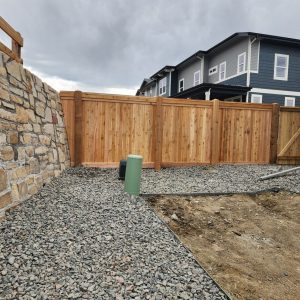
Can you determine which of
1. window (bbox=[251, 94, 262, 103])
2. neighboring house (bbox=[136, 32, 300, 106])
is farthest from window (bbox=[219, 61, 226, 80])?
window (bbox=[251, 94, 262, 103])

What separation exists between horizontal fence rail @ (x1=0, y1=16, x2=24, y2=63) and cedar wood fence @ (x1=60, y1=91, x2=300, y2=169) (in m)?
2.38

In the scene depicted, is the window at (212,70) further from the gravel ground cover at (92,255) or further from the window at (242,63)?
the gravel ground cover at (92,255)

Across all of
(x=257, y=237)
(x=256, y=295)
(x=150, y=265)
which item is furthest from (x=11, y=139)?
(x=257, y=237)

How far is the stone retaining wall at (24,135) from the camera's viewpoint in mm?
3390

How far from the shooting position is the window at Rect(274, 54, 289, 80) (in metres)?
15.7

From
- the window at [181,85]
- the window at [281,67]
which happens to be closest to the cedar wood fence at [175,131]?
the window at [281,67]

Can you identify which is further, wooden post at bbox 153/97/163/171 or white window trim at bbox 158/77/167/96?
white window trim at bbox 158/77/167/96

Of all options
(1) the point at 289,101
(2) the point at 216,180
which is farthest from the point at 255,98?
(2) the point at 216,180

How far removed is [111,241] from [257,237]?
216cm

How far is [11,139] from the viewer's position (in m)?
3.54

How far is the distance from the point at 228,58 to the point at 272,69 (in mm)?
2765

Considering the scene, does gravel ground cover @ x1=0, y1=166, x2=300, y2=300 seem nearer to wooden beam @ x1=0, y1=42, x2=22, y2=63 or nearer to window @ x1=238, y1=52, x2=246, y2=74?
wooden beam @ x1=0, y1=42, x2=22, y2=63

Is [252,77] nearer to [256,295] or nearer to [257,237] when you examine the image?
[257,237]

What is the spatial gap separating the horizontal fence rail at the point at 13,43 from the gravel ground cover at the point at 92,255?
7.22ft
